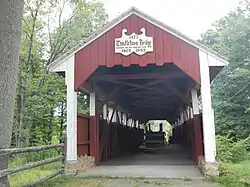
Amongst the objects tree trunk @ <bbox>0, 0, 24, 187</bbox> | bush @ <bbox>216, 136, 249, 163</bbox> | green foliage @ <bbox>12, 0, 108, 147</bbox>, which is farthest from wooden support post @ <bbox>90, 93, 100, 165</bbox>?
green foliage @ <bbox>12, 0, 108, 147</bbox>

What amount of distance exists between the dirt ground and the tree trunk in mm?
2043

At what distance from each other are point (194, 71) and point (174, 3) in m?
3.49

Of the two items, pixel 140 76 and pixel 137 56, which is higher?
pixel 137 56

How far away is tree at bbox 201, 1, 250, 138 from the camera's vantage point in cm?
1692

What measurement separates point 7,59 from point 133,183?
11.2 feet

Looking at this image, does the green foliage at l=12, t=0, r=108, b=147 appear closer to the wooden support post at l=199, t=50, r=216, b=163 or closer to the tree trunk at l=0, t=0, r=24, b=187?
the wooden support post at l=199, t=50, r=216, b=163

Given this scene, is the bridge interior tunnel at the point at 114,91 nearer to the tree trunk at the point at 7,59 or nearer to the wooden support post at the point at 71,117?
the wooden support post at the point at 71,117

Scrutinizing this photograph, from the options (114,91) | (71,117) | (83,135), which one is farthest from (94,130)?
(114,91)

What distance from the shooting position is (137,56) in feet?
24.7

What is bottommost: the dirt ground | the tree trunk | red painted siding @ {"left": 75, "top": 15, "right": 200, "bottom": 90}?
the dirt ground

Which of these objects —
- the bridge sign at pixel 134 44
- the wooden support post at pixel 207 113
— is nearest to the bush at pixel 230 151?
the wooden support post at pixel 207 113

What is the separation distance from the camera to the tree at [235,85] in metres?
16.9

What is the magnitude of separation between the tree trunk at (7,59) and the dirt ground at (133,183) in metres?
2.04

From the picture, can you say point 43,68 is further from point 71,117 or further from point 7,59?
point 7,59
